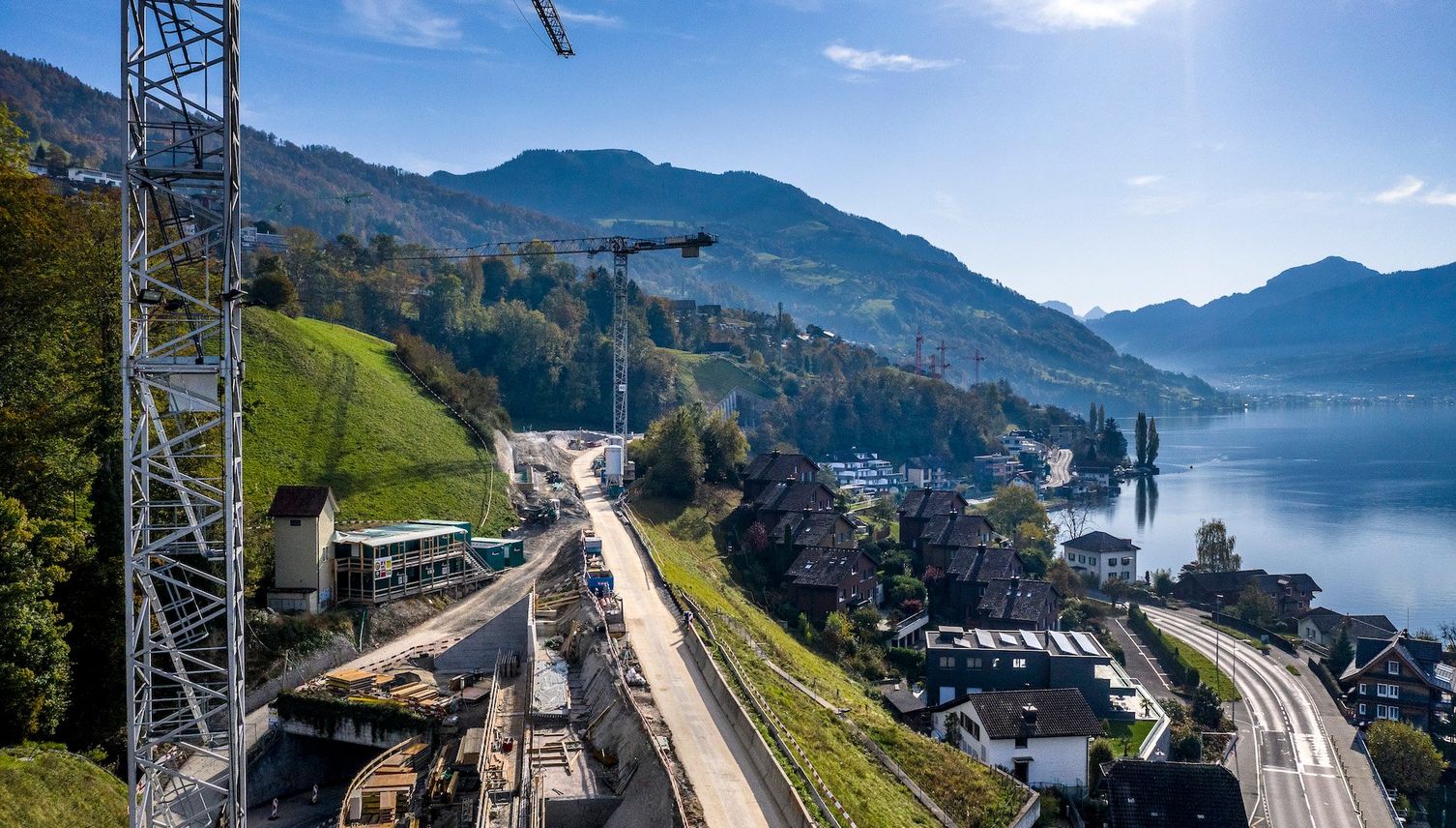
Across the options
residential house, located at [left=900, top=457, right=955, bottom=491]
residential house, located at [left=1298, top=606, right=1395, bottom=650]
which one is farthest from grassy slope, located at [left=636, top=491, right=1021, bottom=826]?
residential house, located at [left=900, top=457, right=955, bottom=491]

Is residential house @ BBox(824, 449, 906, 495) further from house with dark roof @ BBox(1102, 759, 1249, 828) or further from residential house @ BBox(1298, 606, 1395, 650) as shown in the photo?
house with dark roof @ BBox(1102, 759, 1249, 828)

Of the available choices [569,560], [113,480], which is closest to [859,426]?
[569,560]

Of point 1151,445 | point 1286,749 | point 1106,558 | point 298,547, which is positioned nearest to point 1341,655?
point 1286,749

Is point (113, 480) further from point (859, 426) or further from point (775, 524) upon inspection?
Result: point (859, 426)

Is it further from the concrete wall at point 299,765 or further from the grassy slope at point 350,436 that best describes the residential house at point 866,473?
the concrete wall at point 299,765

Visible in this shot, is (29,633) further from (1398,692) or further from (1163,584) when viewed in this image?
(1163,584)

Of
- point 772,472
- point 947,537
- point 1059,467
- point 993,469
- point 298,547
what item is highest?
point 772,472
